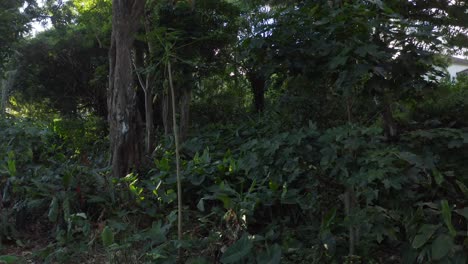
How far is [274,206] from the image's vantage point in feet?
14.0

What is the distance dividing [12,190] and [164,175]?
1863 mm

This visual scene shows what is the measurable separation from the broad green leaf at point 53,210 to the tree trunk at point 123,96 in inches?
50.2

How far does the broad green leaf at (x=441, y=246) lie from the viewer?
288 centimetres

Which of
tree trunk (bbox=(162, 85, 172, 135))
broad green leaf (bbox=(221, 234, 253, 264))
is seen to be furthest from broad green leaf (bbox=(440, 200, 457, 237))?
tree trunk (bbox=(162, 85, 172, 135))

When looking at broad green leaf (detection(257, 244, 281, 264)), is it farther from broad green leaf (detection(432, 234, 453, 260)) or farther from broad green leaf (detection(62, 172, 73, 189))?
broad green leaf (detection(62, 172, 73, 189))

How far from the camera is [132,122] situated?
6.00 metres

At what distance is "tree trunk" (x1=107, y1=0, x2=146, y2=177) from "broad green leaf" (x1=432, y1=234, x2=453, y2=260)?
394 cm

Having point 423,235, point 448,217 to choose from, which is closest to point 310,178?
point 423,235

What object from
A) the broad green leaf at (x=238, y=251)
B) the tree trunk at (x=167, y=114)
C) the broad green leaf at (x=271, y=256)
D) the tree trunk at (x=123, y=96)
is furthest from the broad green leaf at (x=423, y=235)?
the tree trunk at (x=167, y=114)

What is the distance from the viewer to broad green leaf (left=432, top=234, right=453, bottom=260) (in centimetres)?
288

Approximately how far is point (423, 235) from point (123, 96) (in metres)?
4.11

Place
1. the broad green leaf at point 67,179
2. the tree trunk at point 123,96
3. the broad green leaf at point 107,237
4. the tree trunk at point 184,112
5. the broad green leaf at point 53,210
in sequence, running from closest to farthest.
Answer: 1. the broad green leaf at point 107,237
2. the broad green leaf at point 53,210
3. the broad green leaf at point 67,179
4. the tree trunk at point 123,96
5. the tree trunk at point 184,112

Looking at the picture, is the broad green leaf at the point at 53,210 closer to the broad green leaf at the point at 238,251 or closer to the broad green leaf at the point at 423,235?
the broad green leaf at the point at 238,251

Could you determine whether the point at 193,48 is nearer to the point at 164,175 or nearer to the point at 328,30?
the point at 164,175
